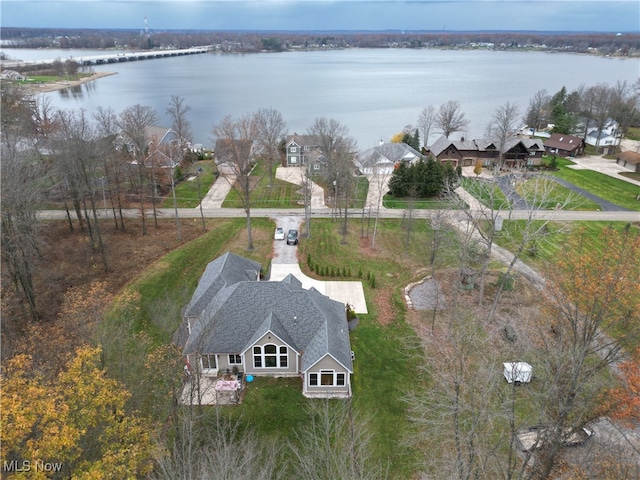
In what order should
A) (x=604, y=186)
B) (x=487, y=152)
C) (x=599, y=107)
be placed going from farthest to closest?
(x=599, y=107) → (x=487, y=152) → (x=604, y=186)

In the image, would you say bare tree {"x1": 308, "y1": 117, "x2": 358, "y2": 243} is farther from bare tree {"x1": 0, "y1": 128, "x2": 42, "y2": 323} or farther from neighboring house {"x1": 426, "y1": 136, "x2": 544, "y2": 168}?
bare tree {"x1": 0, "y1": 128, "x2": 42, "y2": 323}

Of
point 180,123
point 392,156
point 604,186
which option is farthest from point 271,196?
point 604,186

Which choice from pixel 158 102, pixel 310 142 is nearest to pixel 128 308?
pixel 310 142

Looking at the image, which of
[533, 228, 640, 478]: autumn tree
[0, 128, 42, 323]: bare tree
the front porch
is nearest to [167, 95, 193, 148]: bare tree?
[0, 128, 42, 323]: bare tree

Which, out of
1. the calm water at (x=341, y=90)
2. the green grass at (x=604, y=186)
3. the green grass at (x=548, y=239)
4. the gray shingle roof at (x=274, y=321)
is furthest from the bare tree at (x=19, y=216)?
the green grass at (x=604, y=186)

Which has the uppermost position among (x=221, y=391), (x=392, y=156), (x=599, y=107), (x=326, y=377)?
(x=599, y=107)

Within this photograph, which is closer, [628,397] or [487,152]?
[628,397]

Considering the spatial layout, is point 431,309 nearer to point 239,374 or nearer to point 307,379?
point 307,379

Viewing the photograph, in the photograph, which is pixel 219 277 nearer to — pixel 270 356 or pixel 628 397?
pixel 270 356
